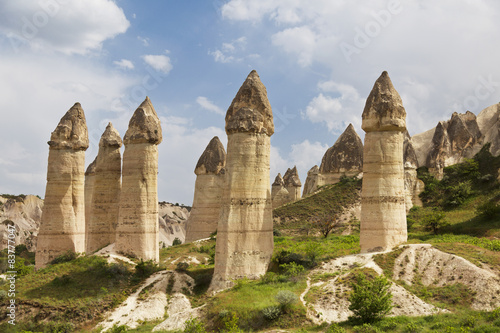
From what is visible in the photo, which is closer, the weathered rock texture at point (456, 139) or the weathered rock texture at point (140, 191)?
the weathered rock texture at point (140, 191)

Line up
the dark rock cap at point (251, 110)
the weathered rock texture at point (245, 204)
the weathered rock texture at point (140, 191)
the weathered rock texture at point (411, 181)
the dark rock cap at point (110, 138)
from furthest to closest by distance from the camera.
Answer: the weathered rock texture at point (411, 181), the dark rock cap at point (110, 138), the weathered rock texture at point (140, 191), the dark rock cap at point (251, 110), the weathered rock texture at point (245, 204)

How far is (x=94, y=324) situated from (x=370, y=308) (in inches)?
575

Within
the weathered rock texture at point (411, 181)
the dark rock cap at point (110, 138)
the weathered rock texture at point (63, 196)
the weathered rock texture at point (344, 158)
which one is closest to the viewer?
the weathered rock texture at point (63, 196)

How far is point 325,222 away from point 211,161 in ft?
40.4

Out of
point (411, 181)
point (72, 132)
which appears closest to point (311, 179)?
point (411, 181)

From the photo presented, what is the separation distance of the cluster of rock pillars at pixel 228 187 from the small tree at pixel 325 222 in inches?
448

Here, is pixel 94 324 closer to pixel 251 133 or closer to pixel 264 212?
pixel 264 212

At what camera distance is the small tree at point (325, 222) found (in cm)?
4431

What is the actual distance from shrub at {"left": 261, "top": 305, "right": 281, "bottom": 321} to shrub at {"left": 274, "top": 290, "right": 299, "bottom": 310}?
0.33m

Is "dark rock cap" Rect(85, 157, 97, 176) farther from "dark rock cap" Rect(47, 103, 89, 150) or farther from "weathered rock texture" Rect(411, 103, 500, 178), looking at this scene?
"weathered rock texture" Rect(411, 103, 500, 178)

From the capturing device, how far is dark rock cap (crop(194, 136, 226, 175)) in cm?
4638

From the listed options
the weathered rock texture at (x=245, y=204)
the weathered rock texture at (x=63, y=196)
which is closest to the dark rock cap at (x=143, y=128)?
the weathered rock texture at (x=63, y=196)

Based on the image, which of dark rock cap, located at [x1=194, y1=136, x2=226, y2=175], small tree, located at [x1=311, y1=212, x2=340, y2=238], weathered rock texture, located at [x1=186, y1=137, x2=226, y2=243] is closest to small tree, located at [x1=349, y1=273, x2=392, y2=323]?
small tree, located at [x1=311, y1=212, x2=340, y2=238]

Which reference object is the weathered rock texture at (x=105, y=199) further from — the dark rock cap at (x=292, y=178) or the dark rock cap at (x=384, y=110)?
the dark rock cap at (x=292, y=178)
